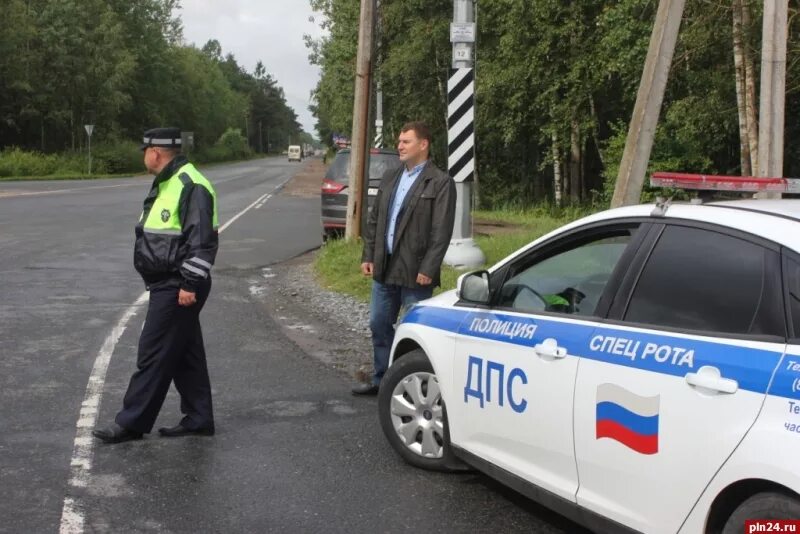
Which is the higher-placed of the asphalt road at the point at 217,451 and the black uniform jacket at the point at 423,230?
the black uniform jacket at the point at 423,230

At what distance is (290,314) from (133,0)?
80796mm

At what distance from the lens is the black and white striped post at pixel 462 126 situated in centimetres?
1110

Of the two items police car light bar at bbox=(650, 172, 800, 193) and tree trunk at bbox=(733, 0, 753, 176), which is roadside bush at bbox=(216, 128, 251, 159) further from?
police car light bar at bbox=(650, 172, 800, 193)

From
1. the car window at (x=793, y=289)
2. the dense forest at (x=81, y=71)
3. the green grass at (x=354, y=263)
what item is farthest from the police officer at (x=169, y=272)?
the dense forest at (x=81, y=71)

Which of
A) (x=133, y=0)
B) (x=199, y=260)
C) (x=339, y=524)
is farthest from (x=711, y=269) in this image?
(x=133, y=0)

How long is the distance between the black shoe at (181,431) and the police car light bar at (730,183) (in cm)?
311

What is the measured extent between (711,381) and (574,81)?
22157 mm

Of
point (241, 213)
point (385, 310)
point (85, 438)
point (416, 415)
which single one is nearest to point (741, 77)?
point (385, 310)

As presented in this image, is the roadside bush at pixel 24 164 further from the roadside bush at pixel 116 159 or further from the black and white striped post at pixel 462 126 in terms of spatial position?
the black and white striped post at pixel 462 126

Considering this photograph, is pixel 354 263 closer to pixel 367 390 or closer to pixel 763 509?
pixel 367 390

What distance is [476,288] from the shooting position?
441cm

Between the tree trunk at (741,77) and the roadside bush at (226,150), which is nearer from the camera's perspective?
the tree trunk at (741,77)

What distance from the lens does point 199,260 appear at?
5.07 m

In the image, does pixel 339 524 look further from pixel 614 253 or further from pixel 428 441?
pixel 614 253
